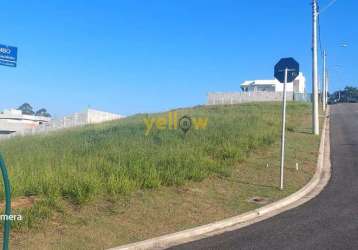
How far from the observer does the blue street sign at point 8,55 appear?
6066mm

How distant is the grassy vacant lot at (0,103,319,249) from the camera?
7738mm

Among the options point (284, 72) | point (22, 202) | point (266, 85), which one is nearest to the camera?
point (22, 202)

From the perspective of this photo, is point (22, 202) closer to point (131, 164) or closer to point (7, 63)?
point (7, 63)

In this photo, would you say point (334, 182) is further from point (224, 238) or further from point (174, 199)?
point (224, 238)

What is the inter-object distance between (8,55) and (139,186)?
5.12 m

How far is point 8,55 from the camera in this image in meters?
6.12

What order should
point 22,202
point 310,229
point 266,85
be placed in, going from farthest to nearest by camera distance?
point 266,85 < point 22,202 < point 310,229

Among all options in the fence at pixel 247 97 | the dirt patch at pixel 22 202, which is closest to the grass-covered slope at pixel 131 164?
the dirt patch at pixel 22 202

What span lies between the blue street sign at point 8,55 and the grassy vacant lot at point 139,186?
2690 mm

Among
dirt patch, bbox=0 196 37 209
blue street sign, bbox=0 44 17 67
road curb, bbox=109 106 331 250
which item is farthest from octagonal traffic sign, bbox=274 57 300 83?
blue street sign, bbox=0 44 17 67

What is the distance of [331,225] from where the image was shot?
8352 mm

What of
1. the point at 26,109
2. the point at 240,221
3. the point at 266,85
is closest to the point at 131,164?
the point at 240,221

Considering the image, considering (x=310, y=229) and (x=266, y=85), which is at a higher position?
(x=266, y=85)

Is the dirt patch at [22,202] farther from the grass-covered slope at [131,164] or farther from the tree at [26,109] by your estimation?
the tree at [26,109]
